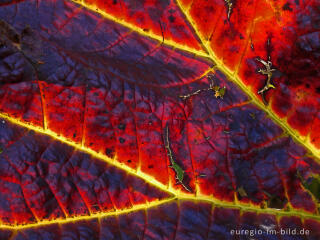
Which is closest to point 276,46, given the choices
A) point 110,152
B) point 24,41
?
point 110,152

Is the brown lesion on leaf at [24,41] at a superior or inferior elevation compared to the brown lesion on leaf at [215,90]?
superior

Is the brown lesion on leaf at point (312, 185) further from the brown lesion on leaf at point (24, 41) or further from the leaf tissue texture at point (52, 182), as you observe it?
the brown lesion on leaf at point (24, 41)

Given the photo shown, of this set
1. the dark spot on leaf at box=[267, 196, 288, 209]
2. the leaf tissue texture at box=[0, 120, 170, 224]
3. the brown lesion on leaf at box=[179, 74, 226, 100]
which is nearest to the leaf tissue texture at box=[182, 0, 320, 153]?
the brown lesion on leaf at box=[179, 74, 226, 100]

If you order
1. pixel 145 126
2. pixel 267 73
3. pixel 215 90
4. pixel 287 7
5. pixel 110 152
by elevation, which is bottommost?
pixel 110 152

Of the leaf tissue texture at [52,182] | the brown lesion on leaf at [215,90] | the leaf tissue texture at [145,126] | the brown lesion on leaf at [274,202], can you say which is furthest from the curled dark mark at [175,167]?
the brown lesion on leaf at [274,202]

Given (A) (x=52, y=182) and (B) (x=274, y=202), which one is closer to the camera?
(A) (x=52, y=182)

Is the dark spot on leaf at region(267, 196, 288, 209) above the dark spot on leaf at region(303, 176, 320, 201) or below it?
below

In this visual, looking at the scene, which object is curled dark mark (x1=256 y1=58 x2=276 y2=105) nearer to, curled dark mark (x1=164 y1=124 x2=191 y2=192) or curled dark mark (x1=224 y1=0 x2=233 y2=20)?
curled dark mark (x1=224 y1=0 x2=233 y2=20)

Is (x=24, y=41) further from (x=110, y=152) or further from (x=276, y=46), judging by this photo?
(x=276, y=46)

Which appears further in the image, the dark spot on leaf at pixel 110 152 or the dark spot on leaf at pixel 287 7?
the dark spot on leaf at pixel 287 7
